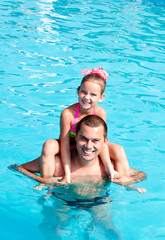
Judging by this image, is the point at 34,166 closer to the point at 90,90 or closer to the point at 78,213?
the point at 78,213

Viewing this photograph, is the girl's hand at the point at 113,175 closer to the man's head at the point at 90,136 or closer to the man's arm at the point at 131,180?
the man's arm at the point at 131,180

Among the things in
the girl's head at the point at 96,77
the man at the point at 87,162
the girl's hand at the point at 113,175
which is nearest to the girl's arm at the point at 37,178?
the man at the point at 87,162

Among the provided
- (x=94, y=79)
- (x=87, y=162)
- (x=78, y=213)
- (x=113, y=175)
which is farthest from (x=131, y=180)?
(x=94, y=79)

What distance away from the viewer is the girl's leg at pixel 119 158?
493cm

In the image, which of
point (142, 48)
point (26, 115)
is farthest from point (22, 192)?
point (142, 48)

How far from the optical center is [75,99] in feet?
26.6

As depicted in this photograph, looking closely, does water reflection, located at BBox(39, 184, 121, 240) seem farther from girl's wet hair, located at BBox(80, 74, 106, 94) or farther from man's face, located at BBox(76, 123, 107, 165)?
girl's wet hair, located at BBox(80, 74, 106, 94)

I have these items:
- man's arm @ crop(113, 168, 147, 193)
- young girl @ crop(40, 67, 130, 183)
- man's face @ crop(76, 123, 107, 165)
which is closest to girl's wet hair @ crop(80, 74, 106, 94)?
young girl @ crop(40, 67, 130, 183)

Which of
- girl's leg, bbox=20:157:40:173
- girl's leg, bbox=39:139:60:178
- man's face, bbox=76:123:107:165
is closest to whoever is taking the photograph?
man's face, bbox=76:123:107:165

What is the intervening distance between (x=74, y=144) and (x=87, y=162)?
319 mm

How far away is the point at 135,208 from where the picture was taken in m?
5.18

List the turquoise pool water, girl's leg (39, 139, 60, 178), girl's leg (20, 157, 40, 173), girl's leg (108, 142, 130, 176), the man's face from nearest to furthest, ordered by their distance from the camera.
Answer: the man's face, girl's leg (39, 139, 60, 178), the turquoise pool water, girl's leg (108, 142, 130, 176), girl's leg (20, 157, 40, 173)

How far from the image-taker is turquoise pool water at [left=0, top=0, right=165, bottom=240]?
482 centimetres

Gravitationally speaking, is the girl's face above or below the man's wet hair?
above
